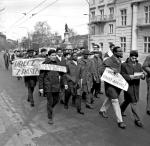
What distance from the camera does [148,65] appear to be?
22.0 feet

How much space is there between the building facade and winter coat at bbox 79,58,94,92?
28.9 meters

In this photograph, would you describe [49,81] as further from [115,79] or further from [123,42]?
[123,42]

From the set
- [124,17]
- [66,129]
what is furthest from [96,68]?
[124,17]

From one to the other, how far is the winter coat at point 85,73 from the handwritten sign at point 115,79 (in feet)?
4.31

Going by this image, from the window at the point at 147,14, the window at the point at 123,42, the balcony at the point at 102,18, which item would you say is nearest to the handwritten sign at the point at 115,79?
the window at the point at 147,14

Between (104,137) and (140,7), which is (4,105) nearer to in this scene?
(104,137)

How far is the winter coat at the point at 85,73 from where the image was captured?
7.22m

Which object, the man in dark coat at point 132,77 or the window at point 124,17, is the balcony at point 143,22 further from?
the man in dark coat at point 132,77

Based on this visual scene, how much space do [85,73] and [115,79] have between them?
1.55 m

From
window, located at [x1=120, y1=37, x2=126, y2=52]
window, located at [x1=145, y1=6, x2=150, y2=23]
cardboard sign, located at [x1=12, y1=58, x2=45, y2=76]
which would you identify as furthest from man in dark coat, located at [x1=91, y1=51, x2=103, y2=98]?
window, located at [x1=120, y1=37, x2=126, y2=52]

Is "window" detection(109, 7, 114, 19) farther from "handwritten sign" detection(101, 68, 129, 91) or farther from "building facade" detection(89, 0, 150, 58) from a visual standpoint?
"handwritten sign" detection(101, 68, 129, 91)

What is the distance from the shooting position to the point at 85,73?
7297 millimetres

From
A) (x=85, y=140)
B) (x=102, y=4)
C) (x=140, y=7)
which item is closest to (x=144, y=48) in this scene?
(x=140, y=7)

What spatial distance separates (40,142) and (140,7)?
3469cm
